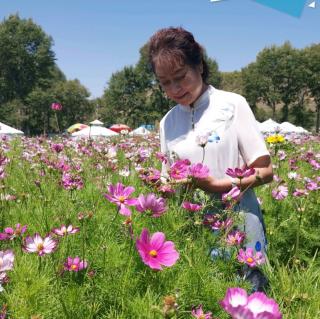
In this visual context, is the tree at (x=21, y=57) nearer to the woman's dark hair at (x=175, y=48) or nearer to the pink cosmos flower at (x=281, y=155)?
the pink cosmos flower at (x=281, y=155)

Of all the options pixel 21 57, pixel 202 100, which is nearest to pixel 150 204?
pixel 202 100

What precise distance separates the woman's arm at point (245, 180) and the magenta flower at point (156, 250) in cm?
65

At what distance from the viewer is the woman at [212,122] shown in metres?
2.22

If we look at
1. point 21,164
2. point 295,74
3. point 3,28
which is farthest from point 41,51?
point 21,164

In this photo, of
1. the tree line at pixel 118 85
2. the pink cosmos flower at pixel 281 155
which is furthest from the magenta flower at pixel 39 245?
the tree line at pixel 118 85

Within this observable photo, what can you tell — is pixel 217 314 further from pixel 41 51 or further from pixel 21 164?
pixel 41 51

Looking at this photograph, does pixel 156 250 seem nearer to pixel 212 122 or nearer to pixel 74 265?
pixel 74 265

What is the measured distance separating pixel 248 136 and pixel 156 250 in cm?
109

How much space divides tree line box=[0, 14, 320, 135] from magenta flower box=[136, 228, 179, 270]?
47.5m

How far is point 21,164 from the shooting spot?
3.99m

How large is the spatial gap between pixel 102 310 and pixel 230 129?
108 centimetres

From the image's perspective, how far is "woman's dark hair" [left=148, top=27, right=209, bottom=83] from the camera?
2.26 metres

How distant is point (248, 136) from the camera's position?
2229mm

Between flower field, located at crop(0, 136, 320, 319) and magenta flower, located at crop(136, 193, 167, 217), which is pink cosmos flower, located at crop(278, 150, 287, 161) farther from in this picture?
magenta flower, located at crop(136, 193, 167, 217)
